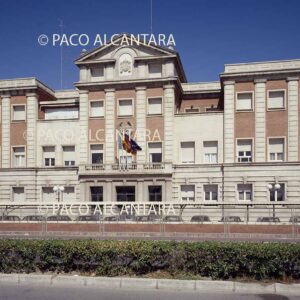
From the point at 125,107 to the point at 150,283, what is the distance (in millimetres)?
27482

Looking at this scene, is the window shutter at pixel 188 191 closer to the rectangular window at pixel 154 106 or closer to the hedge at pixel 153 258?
the rectangular window at pixel 154 106

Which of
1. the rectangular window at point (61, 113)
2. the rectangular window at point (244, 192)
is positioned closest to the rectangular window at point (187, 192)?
the rectangular window at point (244, 192)

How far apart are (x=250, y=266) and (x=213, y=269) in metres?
1.01

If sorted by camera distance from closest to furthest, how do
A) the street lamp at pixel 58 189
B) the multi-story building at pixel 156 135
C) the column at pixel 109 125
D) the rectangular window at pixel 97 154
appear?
the multi-story building at pixel 156 135 < the street lamp at pixel 58 189 < the column at pixel 109 125 < the rectangular window at pixel 97 154

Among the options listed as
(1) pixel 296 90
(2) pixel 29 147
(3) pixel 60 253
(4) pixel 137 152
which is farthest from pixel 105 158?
(3) pixel 60 253

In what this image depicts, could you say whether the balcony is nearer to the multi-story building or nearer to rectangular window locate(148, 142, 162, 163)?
the multi-story building

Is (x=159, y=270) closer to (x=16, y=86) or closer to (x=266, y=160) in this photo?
(x=266, y=160)

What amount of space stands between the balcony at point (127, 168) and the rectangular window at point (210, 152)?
3643 mm

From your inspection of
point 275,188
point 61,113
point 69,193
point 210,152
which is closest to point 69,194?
point 69,193

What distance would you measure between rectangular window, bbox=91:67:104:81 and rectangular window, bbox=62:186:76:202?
36.0 ft

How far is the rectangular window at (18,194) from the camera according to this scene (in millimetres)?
38125

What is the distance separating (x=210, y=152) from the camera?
35.6 m

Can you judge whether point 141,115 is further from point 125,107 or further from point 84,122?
point 84,122

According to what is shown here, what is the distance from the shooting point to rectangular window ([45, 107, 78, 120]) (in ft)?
130
